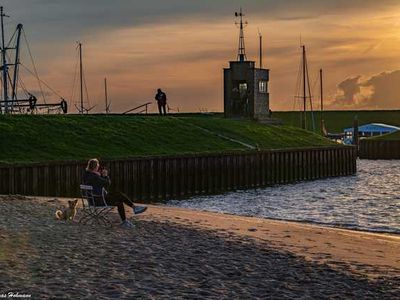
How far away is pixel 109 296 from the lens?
34.2 ft

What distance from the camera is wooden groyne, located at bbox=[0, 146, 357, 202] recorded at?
32.8m

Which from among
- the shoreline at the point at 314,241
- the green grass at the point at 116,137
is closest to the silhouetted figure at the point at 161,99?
the green grass at the point at 116,137

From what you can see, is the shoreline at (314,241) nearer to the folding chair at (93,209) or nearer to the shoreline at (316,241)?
the shoreline at (316,241)

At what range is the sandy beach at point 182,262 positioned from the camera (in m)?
11.2

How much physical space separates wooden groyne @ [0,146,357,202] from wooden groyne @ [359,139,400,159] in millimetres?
37054

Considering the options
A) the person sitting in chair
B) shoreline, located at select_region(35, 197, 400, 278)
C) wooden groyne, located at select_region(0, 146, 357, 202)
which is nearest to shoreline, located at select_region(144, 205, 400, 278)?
shoreline, located at select_region(35, 197, 400, 278)

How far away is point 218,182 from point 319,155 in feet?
58.8

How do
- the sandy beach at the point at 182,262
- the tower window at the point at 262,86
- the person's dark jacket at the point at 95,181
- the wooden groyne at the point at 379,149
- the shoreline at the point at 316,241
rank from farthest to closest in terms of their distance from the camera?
the wooden groyne at the point at 379,149 → the tower window at the point at 262,86 → the person's dark jacket at the point at 95,181 → the shoreline at the point at 316,241 → the sandy beach at the point at 182,262

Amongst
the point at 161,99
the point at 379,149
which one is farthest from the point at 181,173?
the point at 379,149

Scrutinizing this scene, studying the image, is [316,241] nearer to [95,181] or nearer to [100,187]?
[100,187]

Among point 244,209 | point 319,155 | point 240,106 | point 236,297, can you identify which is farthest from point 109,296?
point 240,106

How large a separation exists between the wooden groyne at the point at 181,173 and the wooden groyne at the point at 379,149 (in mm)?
37054

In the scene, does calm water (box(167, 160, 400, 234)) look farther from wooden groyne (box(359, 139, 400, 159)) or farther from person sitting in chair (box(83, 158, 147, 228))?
wooden groyne (box(359, 139, 400, 159))

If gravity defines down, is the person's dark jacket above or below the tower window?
below
